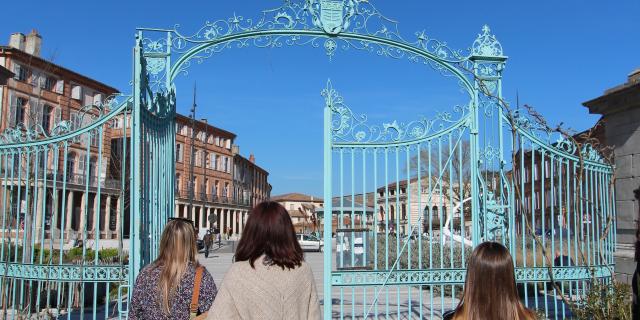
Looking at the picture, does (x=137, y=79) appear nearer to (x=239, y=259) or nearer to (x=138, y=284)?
(x=138, y=284)

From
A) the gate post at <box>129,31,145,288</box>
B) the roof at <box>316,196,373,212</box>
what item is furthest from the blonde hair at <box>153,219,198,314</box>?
the roof at <box>316,196,373,212</box>

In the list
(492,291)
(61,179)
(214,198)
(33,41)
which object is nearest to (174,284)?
(492,291)

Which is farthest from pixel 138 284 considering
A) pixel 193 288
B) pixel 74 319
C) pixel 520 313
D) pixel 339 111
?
pixel 74 319

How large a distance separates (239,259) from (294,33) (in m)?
4.95

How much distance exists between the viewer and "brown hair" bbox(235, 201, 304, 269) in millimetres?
3045

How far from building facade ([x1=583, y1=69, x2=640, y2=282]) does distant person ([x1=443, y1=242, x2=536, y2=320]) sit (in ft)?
13.4

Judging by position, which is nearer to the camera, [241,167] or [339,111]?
[339,111]

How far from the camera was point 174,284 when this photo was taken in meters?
3.73

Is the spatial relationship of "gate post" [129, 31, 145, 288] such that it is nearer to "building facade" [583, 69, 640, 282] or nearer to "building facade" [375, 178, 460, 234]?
"building facade" [375, 178, 460, 234]

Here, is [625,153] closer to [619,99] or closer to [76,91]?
[619,99]

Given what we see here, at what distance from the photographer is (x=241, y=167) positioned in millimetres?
79000

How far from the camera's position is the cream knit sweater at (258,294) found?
299cm

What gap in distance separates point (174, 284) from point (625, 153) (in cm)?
511

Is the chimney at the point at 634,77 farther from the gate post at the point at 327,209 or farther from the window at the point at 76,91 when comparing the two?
the window at the point at 76,91
